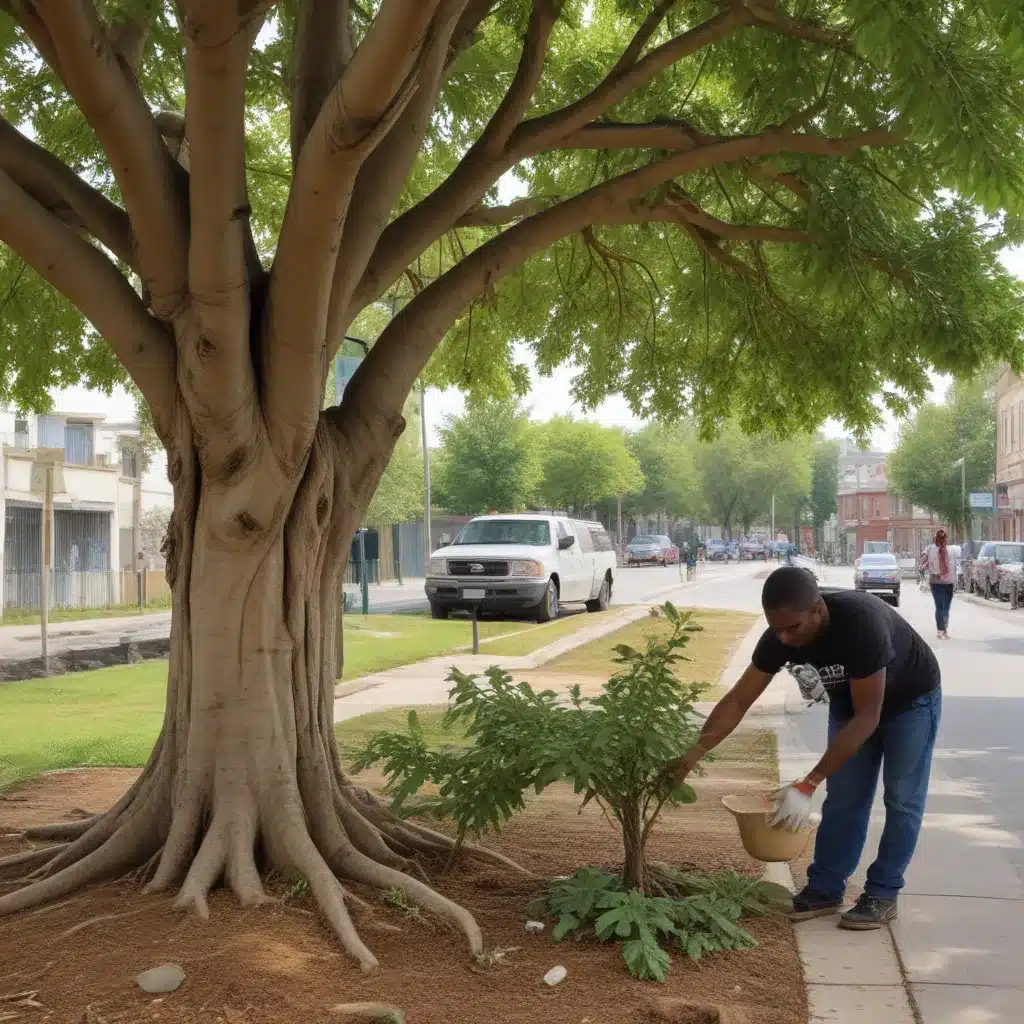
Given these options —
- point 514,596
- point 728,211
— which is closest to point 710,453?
point 514,596

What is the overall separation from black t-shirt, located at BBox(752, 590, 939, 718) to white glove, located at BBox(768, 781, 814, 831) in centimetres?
39

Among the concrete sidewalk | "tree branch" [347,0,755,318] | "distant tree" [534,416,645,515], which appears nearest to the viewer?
the concrete sidewalk

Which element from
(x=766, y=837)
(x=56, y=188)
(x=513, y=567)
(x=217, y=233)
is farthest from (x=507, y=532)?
(x=217, y=233)

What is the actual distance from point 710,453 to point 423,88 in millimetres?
100933

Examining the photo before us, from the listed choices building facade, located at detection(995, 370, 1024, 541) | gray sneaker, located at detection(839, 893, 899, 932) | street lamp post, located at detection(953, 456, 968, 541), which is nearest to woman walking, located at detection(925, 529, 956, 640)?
gray sneaker, located at detection(839, 893, 899, 932)

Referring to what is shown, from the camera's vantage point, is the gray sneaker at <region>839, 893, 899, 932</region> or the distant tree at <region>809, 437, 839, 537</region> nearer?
the gray sneaker at <region>839, 893, 899, 932</region>

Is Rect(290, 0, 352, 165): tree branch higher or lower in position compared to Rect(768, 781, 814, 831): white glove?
higher

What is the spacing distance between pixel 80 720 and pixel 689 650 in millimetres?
9229

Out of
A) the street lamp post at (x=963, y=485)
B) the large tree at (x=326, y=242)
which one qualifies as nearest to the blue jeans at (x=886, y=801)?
the large tree at (x=326, y=242)

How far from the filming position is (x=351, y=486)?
5953 mm

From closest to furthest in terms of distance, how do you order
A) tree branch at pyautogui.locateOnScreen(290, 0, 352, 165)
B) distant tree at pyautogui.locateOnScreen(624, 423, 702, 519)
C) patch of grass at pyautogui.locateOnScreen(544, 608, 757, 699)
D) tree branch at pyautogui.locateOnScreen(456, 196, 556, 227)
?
tree branch at pyautogui.locateOnScreen(290, 0, 352, 165)
tree branch at pyautogui.locateOnScreen(456, 196, 556, 227)
patch of grass at pyautogui.locateOnScreen(544, 608, 757, 699)
distant tree at pyautogui.locateOnScreen(624, 423, 702, 519)

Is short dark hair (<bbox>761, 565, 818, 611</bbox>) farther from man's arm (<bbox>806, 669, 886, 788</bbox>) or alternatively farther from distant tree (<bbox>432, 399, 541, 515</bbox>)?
distant tree (<bbox>432, 399, 541, 515</bbox>)

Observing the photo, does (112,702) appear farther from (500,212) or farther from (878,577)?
(878,577)

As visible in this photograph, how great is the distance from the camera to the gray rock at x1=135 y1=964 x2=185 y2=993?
4211mm
